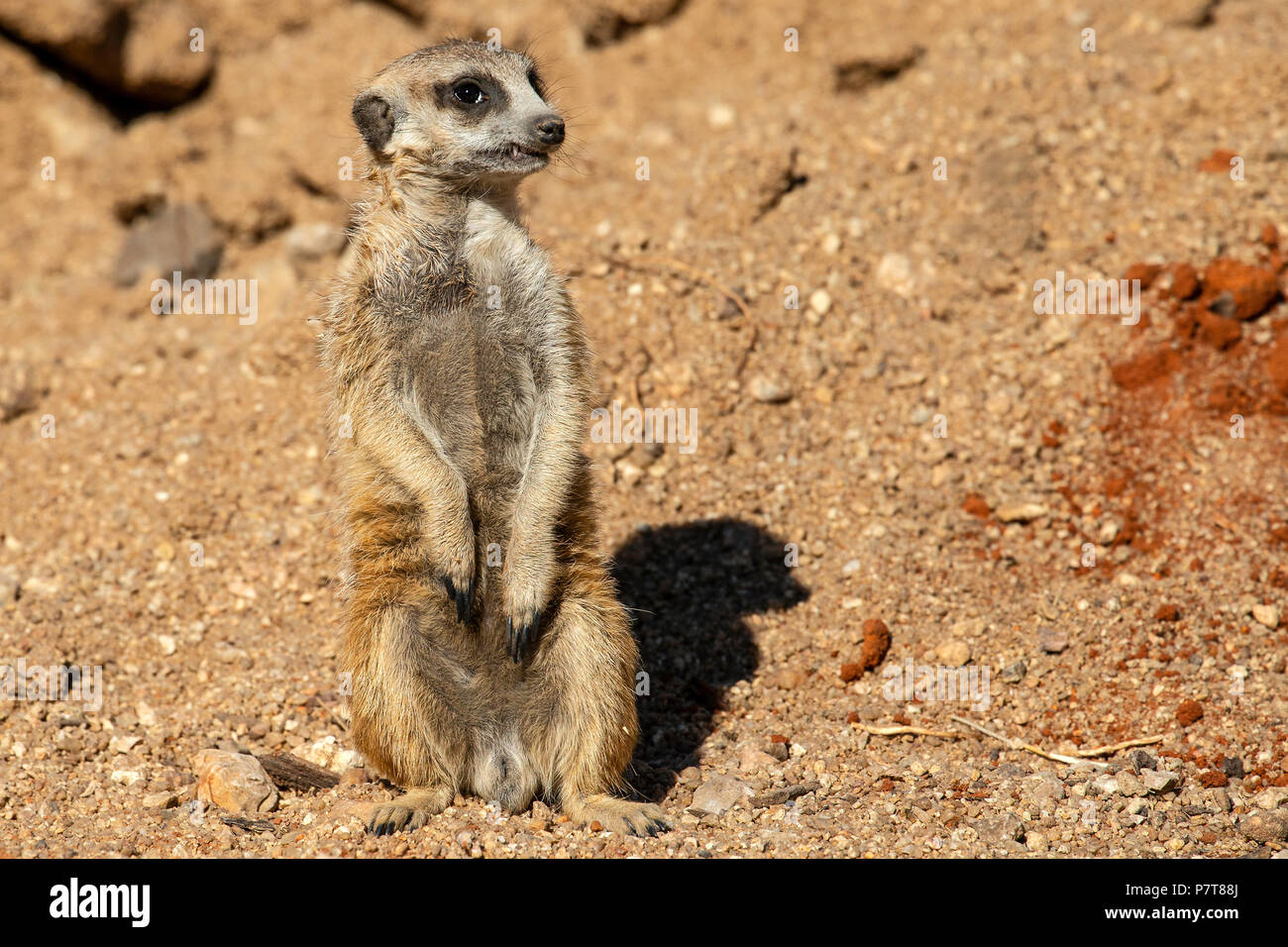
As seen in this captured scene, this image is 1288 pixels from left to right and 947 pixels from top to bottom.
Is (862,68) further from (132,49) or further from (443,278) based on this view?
(132,49)

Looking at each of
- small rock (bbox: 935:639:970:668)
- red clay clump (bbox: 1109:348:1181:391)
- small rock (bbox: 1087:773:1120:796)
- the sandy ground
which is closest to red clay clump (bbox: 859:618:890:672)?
the sandy ground

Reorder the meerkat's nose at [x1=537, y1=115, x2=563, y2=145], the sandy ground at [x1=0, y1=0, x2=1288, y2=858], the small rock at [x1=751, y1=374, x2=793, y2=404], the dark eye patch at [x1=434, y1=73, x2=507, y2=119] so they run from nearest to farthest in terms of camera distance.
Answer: the meerkat's nose at [x1=537, y1=115, x2=563, y2=145]
the dark eye patch at [x1=434, y1=73, x2=507, y2=119]
the sandy ground at [x1=0, y1=0, x2=1288, y2=858]
the small rock at [x1=751, y1=374, x2=793, y2=404]

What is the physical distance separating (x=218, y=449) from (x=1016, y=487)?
12.2ft

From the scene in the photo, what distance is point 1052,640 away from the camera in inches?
187

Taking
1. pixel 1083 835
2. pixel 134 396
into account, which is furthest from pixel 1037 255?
pixel 134 396

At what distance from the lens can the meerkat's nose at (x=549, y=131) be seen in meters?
3.92

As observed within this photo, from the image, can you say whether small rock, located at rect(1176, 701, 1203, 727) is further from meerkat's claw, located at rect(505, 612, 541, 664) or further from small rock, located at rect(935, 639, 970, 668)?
meerkat's claw, located at rect(505, 612, 541, 664)

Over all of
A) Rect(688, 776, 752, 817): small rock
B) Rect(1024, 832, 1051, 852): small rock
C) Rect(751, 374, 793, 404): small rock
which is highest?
Rect(751, 374, 793, 404): small rock

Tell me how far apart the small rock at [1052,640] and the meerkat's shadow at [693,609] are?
37.6 inches

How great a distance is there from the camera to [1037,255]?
6.13 m

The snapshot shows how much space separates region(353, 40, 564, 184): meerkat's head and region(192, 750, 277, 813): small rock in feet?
6.82

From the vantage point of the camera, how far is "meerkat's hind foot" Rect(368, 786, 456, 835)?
369cm

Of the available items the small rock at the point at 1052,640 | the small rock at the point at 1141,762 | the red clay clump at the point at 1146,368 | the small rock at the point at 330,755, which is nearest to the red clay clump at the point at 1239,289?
the red clay clump at the point at 1146,368

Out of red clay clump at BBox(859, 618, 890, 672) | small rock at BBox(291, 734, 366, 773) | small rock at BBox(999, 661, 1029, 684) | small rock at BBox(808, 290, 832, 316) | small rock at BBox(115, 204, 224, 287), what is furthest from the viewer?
small rock at BBox(115, 204, 224, 287)
